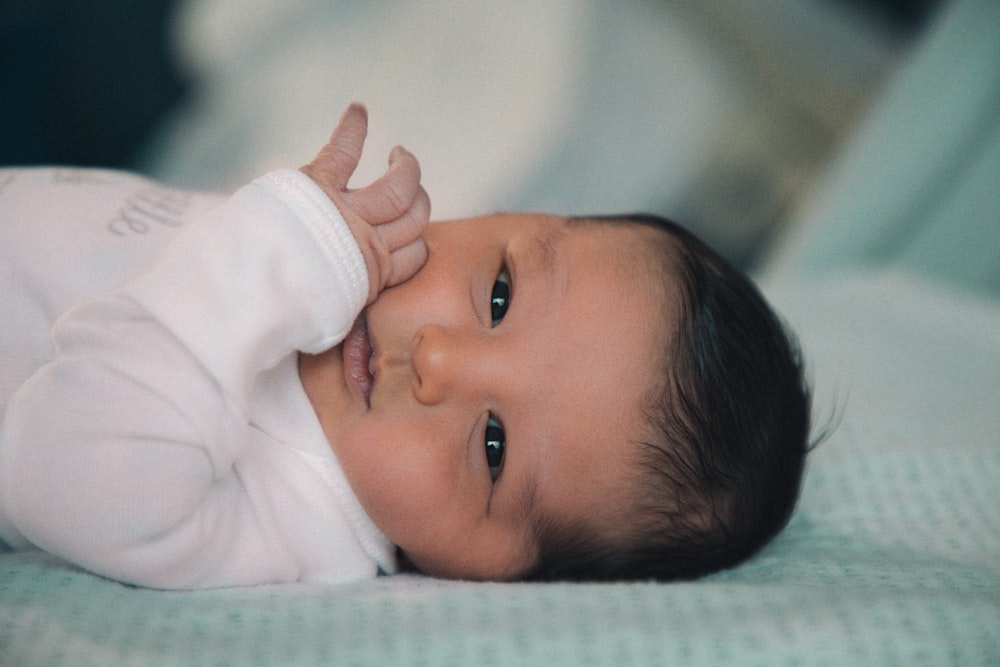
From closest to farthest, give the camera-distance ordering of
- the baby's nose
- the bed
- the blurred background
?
the bed → the baby's nose → the blurred background

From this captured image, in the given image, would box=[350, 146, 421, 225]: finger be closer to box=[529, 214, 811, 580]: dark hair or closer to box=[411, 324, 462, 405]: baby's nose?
box=[411, 324, 462, 405]: baby's nose

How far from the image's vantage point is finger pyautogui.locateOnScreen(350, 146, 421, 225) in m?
0.78

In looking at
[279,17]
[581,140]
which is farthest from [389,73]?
[581,140]

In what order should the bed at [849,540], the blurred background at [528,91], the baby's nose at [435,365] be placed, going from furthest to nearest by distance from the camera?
the blurred background at [528,91], the baby's nose at [435,365], the bed at [849,540]

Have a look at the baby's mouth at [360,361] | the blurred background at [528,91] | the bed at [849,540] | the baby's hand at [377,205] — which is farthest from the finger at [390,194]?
the blurred background at [528,91]

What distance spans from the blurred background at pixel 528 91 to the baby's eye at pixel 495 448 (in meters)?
0.87

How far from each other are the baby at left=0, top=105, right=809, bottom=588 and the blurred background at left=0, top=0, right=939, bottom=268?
0.83 metres

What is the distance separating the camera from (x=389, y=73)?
181cm

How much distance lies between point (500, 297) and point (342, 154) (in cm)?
20

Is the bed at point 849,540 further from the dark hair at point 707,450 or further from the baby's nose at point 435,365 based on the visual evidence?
the baby's nose at point 435,365

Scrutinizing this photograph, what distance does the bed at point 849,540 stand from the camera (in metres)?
0.60

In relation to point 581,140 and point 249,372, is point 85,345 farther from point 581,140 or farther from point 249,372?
point 581,140

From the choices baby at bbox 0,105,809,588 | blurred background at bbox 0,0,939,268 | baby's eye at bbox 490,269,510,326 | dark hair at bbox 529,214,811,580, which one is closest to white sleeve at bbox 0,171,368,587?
baby at bbox 0,105,809,588

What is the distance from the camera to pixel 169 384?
67cm
